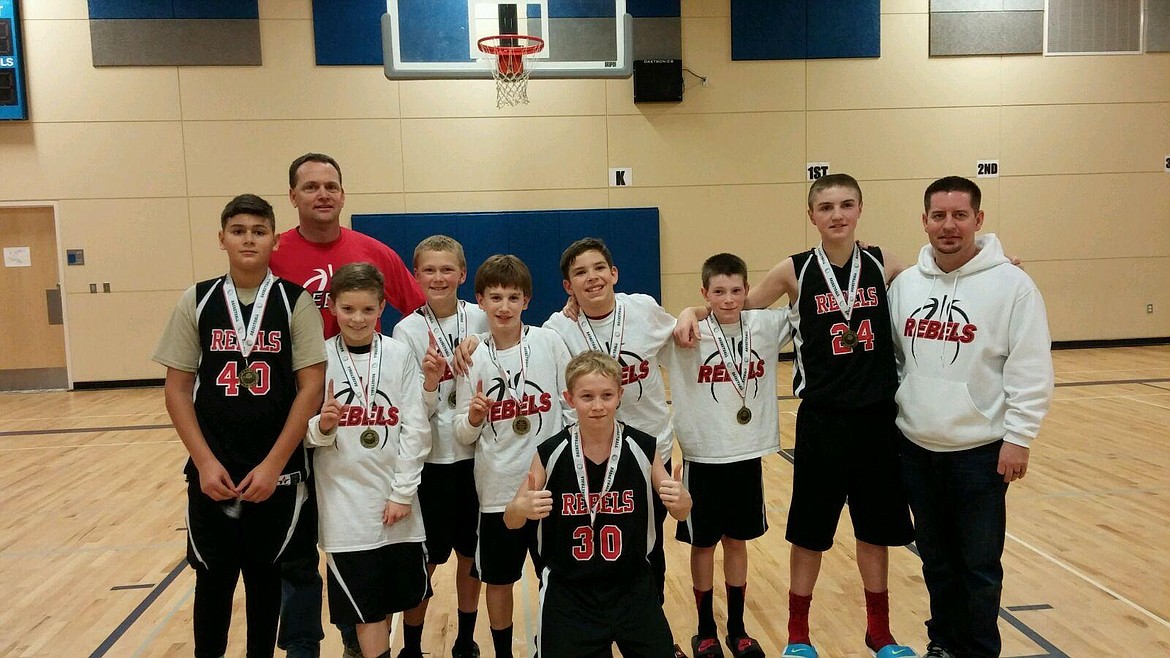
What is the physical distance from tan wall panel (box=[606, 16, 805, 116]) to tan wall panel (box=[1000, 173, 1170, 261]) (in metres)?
3.53

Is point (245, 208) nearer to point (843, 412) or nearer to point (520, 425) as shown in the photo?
point (520, 425)

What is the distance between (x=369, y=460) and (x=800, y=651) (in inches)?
74.7

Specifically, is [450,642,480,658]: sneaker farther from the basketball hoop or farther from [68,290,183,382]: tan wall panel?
[68,290,183,382]: tan wall panel

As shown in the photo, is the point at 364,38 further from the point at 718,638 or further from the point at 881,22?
the point at 718,638

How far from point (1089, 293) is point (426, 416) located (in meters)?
11.7

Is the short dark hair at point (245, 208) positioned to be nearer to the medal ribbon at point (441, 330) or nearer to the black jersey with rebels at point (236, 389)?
the black jersey with rebels at point (236, 389)

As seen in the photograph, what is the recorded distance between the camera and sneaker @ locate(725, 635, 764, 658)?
3135 mm

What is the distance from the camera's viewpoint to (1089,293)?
1129 centimetres

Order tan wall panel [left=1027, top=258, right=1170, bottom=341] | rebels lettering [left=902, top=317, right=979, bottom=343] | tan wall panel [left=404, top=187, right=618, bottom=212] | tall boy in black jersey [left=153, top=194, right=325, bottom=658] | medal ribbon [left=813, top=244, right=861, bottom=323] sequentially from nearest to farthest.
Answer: tall boy in black jersey [left=153, top=194, right=325, bottom=658]
rebels lettering [left=902, top=317, right=979, bottom=343]
medal ribbon [left=813, top=244, right=861, bottom=323]
tan wall panel [left=404, top=187, right=618, bottom=212]
tan wall panel [left=1027, top=258, right=1170, bottom=341]

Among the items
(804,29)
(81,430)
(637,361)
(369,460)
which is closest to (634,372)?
(637,361)

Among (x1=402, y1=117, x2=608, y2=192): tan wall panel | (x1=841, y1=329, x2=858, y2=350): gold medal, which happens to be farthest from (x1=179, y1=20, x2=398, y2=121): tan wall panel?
(x1=841, y1=329, x2=858, y2=350): gold medal

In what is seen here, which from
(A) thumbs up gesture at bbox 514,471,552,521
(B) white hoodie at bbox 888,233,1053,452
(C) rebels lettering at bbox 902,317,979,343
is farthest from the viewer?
(C) rebels lettering at bbox 902,317,979,343

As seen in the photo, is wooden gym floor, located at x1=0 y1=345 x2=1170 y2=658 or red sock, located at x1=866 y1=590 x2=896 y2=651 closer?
red sock, located at x1=866 y1=590 x2=896 y2=651

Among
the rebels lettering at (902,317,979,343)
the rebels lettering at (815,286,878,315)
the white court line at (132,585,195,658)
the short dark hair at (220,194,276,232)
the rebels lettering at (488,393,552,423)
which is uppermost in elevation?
the short dark hair at (220,194,276,232)
